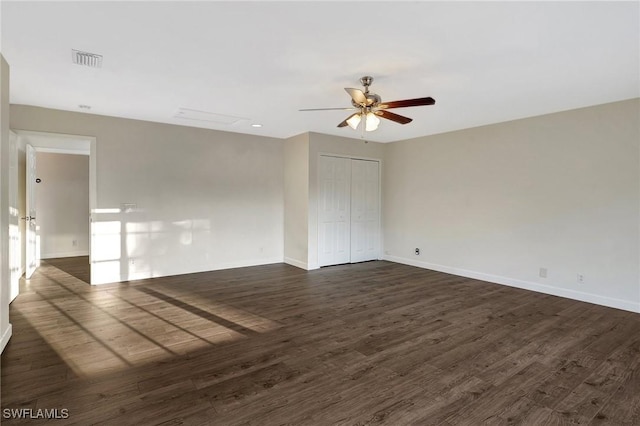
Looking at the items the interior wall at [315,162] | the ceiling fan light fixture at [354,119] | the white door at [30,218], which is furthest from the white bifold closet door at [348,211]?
the white door at [30,218]

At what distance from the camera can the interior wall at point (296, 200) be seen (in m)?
6.19

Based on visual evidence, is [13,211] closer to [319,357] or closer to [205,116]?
[205,116]

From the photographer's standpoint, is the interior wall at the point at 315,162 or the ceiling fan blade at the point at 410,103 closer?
the ceiling fan blade at the point at 410,103

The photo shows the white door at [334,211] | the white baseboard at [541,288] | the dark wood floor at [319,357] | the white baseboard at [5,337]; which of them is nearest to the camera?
the dark wood floor at [319,357]

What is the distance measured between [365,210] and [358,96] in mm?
3987

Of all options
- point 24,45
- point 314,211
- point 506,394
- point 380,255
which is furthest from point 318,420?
point 380,255

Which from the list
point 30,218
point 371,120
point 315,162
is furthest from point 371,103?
point 30,218

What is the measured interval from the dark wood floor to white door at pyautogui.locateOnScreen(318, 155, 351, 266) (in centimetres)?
180

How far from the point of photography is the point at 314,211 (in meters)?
6.21

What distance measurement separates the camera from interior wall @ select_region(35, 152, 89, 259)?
7.11 m

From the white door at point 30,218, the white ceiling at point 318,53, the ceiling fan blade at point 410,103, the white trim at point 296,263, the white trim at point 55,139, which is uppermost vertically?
the white ceiling at point 318,53

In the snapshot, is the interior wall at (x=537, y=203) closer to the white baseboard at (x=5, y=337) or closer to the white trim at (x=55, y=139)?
the white trim at (x=55, y=139)

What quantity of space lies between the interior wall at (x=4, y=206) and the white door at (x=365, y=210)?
512cm

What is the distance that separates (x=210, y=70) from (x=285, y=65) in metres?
0.75
